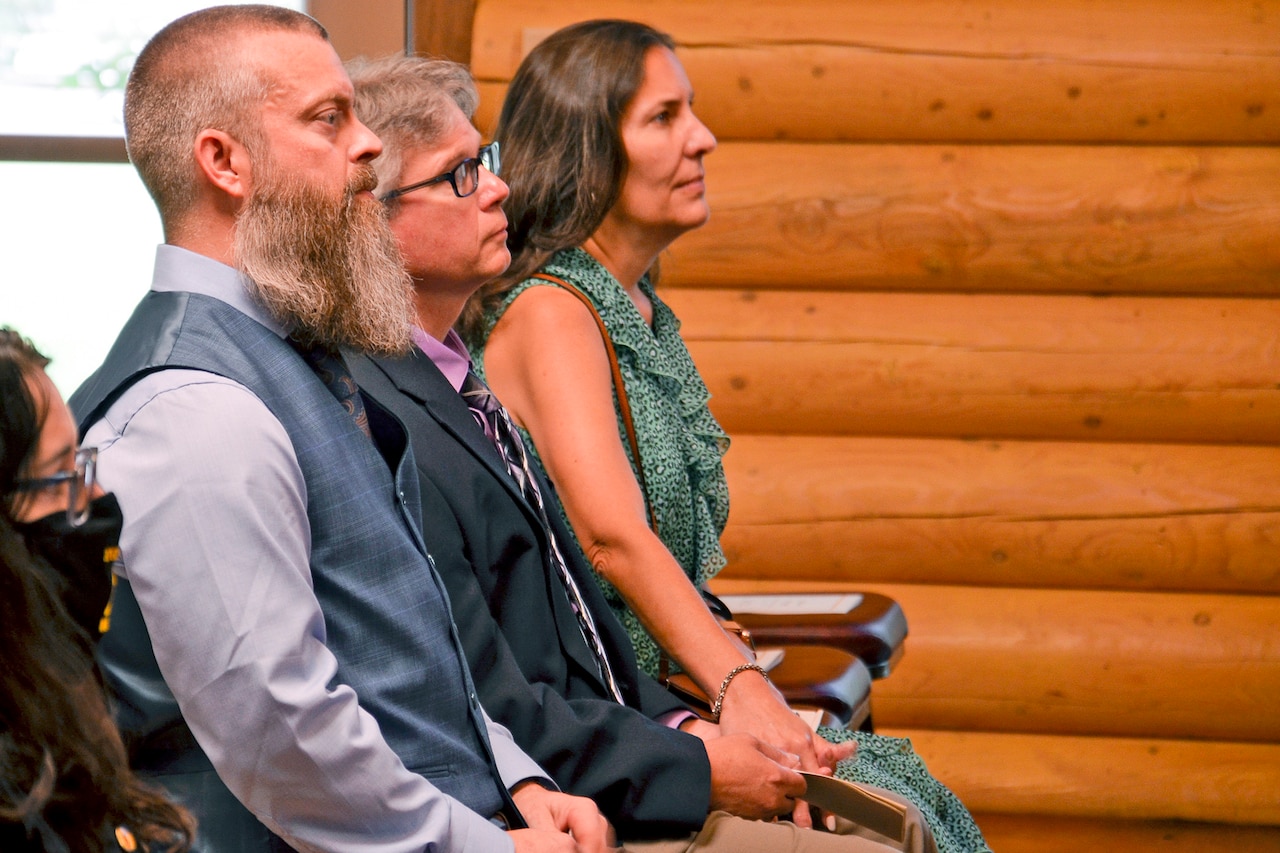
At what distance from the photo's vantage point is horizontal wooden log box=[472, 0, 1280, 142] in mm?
3553

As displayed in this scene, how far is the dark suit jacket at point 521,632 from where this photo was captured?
5.61 feet

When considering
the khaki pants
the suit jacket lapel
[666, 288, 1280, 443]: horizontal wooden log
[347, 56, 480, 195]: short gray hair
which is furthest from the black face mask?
[666, 288, 1280, 443]: horizontal wooden log

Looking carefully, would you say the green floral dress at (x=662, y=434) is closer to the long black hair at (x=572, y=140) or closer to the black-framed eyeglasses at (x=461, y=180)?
the long black hair at (x=572, y=140)

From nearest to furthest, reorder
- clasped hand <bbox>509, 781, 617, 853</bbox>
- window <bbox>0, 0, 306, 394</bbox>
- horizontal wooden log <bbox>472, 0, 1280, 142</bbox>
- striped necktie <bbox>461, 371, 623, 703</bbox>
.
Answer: clasped hand <bbox>509, 781, 617, 853</bbox>
striped necktie <bbox>461, 371, 623, 703</bbox>
window <bbox>0, 0, 306, 394</bbox>
horizontal wooden log <bbox>472, 0, 1280, 142</bbox>

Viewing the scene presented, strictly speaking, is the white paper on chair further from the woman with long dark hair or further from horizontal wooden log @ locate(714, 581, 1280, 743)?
horizontal wooden log @ locate(714, 581, 1280, 743)

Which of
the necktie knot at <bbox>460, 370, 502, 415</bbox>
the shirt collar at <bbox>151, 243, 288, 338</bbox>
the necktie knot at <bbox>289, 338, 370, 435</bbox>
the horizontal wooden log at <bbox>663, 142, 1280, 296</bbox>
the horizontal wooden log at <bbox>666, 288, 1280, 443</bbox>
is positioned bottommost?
the necktie knot at <bbox>289, 338, 370, 435</bbox>

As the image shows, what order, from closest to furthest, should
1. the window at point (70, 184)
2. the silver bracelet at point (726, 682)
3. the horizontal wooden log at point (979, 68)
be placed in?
the silver bracelet at point (726, 682)
the window at point (70, 184)
the horizontal wooden log at point (979, 68)

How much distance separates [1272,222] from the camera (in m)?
3.56

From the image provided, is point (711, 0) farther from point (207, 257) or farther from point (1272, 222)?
point (207, 257)

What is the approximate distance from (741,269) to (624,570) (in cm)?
173

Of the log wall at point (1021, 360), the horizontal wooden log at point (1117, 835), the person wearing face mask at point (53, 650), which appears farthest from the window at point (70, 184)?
the horizontal wooden log at point (1117, 835)

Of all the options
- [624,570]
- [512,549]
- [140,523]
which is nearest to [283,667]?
[140,523]

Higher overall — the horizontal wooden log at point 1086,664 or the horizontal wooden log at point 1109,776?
the horizontal wooden log at point 1086,664

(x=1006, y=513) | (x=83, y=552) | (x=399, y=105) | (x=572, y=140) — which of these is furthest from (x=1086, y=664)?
(x=83, y=552)
